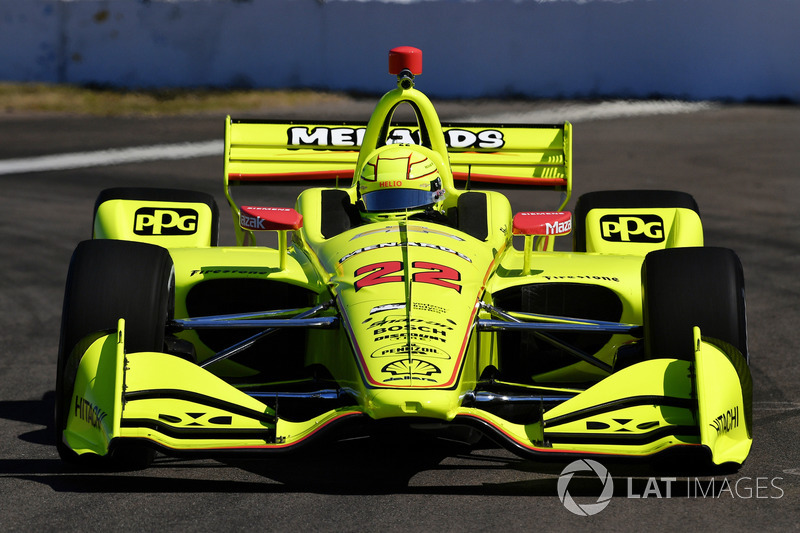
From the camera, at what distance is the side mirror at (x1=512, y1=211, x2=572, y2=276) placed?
6.59 m

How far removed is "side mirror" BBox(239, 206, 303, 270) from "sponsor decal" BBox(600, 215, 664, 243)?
7.82ft

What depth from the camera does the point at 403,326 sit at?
5758 millimetres

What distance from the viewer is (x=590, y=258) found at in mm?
7168

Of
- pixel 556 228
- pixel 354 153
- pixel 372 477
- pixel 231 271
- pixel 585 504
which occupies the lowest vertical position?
pixel 372 477

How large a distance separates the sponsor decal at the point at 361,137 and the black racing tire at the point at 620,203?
92cm

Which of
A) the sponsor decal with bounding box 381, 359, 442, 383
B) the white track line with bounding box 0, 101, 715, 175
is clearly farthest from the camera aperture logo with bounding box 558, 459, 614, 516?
the white track line with bounding box 0, 101, 715, 175

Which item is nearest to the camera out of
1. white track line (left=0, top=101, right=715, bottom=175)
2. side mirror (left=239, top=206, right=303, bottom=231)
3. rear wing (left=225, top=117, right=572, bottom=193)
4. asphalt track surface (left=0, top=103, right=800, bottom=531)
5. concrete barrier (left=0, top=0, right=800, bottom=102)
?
asphalt track surface (left=0, top=103, right=800, bottom=531)

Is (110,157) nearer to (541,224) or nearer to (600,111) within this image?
(600,111)

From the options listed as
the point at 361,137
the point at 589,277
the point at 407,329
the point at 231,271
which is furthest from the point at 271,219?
the point at 361,137

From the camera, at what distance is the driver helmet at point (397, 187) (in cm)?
742

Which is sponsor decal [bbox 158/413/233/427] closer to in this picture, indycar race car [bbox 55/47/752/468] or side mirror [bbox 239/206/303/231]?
indycar race car [bbox 55/47/752/468]

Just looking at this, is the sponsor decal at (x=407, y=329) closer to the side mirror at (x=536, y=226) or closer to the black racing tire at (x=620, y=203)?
the side mirror at (x=536, y=226)

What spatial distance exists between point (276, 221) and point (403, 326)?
120 cm

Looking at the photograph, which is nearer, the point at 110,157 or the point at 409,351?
the point at 409,351
